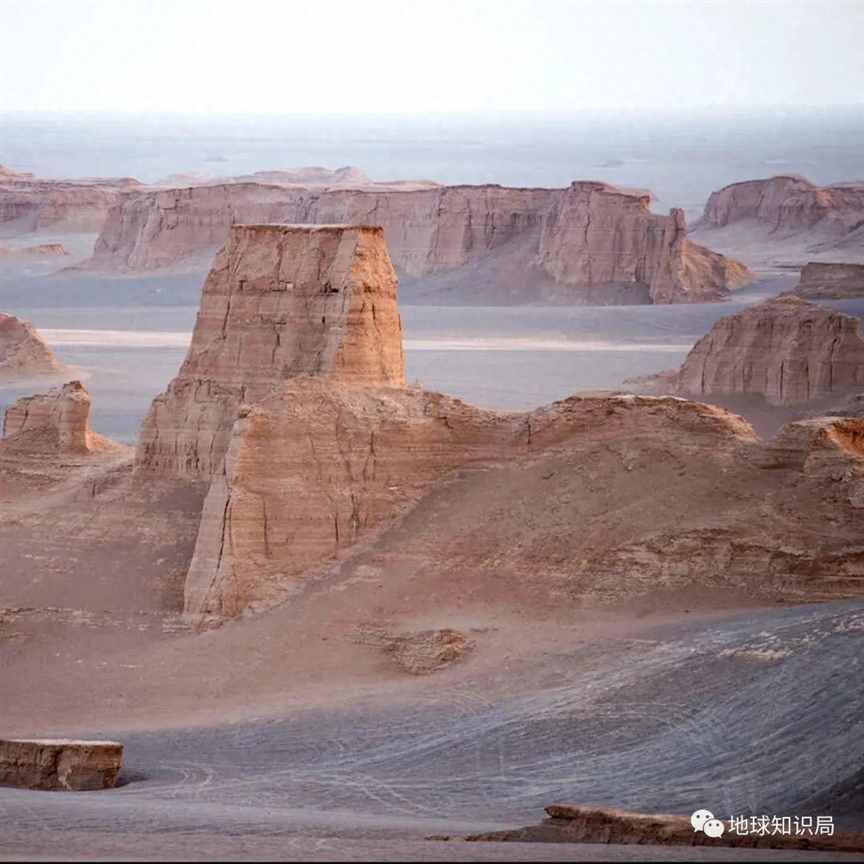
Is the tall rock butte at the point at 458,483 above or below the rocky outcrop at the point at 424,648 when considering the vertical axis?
above

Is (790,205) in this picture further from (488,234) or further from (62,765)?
(62,765)

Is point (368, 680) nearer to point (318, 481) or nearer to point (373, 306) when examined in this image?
point (318, 481)

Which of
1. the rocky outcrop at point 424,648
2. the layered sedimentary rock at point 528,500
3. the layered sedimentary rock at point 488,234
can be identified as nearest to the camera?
the rocky outcrop at point 424,648

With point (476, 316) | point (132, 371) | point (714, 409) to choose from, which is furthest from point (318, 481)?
point (476, 316)

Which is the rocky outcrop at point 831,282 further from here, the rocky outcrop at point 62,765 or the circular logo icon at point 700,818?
the circular logo icon at point 700,818

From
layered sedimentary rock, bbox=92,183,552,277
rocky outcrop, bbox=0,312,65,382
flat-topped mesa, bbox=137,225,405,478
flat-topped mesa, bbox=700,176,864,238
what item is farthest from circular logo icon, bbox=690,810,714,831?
flat-topped mesa, bbox=700,176,864,238

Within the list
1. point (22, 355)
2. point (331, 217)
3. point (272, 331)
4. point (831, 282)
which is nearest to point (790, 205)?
point (331, 217)

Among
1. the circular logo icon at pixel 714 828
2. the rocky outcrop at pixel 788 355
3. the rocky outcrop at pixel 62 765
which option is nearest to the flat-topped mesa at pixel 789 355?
the rocky outcrop at pixel 788 355
